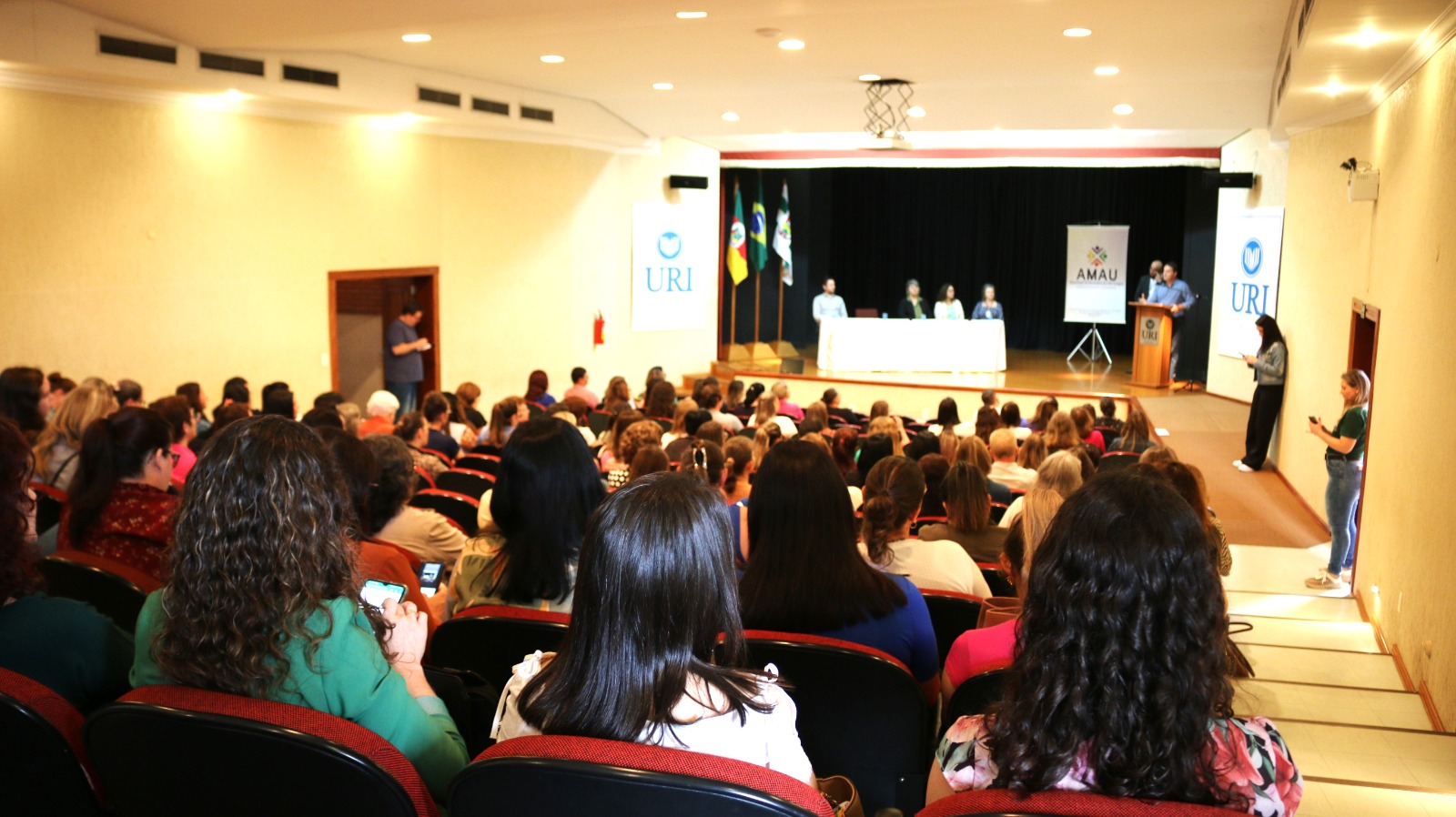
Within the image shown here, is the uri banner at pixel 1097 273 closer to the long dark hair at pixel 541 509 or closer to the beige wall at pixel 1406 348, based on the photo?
the beige wall at pixel 1406 348

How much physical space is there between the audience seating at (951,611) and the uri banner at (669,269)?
11.3 m

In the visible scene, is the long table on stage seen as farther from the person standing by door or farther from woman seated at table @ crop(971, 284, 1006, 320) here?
the person standing by door

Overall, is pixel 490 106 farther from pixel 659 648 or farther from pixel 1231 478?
pixel 659 648

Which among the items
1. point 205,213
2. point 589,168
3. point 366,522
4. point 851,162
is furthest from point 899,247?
point 366,522

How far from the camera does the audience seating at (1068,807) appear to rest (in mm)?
1313

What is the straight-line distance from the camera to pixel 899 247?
1889cm

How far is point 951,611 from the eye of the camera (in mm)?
3074

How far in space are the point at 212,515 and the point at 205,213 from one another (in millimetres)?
8067

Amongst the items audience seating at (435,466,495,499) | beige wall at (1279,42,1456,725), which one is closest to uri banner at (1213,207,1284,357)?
beige wall at (1279,42,1456,725)

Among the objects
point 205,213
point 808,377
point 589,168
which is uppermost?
point 589,168

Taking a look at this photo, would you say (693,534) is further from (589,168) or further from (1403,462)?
(589,168)

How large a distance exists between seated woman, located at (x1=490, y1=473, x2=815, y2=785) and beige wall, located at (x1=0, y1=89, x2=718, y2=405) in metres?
7.48

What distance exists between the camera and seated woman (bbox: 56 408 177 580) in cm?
283

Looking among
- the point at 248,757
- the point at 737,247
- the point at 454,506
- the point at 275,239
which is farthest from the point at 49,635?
the point at 737,247
